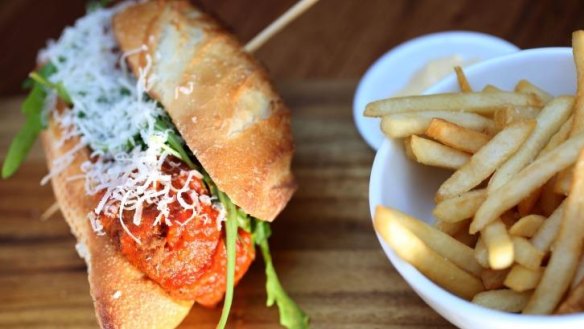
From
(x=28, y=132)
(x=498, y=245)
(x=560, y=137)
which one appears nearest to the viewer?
(x=498, y=245)

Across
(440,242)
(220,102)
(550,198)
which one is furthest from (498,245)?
(220,102)

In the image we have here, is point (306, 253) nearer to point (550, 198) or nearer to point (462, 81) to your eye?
point (462, 81)

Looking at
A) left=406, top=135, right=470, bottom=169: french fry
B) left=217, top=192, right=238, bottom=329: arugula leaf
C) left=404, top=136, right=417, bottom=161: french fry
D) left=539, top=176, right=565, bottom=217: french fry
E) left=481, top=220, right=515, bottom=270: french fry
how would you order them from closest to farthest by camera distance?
left=481, top=220, right=515, bottom=270: french fry
left=539, top=176, right=565, bottom=217: french fry
left=406, top=135, right=470, bottom=169: french fry
left=404, top=136, right=417, bottom=161: french fry
left=217, top=192, right=238, bottom=329: arugula leaf

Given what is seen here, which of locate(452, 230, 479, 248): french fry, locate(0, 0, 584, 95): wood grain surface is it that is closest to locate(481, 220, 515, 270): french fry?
locate(452, 230, 479, 248): french fry

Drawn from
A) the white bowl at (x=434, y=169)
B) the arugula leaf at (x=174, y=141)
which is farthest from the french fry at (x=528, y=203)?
the arugula leaf at (x=174, y=141)

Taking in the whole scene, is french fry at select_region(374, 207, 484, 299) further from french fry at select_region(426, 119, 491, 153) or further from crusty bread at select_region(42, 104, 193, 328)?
crusty bread at select_region(42, 104, 193, 328)

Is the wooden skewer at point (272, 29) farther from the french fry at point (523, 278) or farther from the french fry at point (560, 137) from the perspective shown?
the french fry at point (523, 278)
